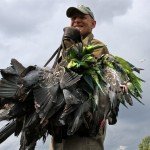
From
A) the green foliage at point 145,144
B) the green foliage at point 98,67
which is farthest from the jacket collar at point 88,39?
the green foliage at point 145,144

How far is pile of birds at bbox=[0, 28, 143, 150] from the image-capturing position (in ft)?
18.0

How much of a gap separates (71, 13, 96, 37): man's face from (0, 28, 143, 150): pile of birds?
1.01ft

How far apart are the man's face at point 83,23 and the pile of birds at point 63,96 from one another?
1.01ft

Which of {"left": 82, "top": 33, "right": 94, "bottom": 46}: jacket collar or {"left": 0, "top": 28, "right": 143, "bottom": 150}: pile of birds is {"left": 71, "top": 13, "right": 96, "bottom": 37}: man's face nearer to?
{"left": 82, "top": 33, "right": 94, "bottom": 46}: jacket collar

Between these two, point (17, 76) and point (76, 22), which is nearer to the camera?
point (17, 76)

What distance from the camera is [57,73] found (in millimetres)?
5656

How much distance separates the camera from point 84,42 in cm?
607

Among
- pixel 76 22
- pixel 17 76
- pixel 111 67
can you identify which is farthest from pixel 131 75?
pixel 17 76

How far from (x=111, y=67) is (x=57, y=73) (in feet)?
1.66

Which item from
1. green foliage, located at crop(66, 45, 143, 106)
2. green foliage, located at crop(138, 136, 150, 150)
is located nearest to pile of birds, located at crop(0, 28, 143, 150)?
green foliage, located at crop(66, 45, 143, 106)

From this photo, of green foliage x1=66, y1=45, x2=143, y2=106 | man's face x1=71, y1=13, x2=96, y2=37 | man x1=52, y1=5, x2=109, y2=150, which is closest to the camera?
green foliage x1=66, y1=45, x2=143, y2=106

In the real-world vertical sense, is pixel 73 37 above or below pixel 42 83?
above

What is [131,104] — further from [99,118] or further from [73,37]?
[73,37]

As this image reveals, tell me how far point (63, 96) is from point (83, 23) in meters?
0.94
